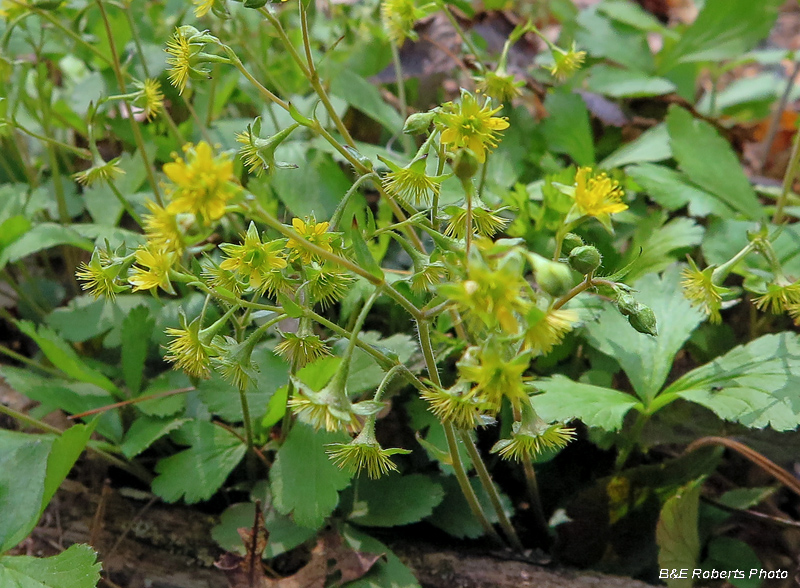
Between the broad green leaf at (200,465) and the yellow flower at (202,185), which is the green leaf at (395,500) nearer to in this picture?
the broad green leaf at (200,465)

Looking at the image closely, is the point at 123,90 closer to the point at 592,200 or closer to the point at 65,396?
the point at 65,396

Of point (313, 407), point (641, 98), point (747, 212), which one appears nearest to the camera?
point (313, 407)

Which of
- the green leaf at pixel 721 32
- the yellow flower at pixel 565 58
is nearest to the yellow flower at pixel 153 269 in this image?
the yellow flower at pixel 565 58

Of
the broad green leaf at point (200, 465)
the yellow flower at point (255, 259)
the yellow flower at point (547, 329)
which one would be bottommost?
the broad green leaf at point (200, 465)

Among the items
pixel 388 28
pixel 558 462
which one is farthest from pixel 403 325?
pixel 388 28

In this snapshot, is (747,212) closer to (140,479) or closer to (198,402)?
(198,402)

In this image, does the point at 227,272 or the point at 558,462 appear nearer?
the point at 227,272

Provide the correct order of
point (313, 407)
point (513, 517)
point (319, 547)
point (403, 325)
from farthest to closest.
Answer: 1. point (403, 325)
2. point (513, 517)
3. point (319, 547)
4. point (313, 407)
